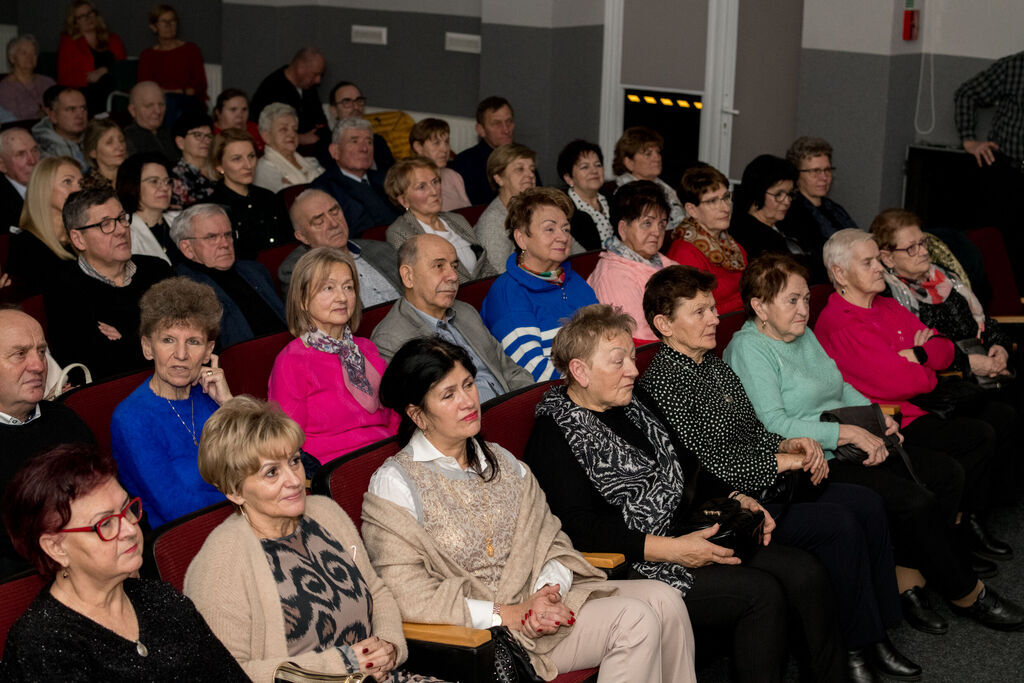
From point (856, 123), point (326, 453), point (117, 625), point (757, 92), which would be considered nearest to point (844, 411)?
point (326, 453)

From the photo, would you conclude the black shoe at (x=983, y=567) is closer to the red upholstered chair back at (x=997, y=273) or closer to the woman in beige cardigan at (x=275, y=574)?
the red upholstered chair back at (x=997, y=273)

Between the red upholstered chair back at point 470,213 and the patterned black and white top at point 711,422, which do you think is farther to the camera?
the red upholstered chair back at point 470,213

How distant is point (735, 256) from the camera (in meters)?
4.84

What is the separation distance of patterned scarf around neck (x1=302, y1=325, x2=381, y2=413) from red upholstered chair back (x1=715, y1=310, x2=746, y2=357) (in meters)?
1.25

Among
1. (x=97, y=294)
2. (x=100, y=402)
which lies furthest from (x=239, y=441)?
(x=97, y=294)

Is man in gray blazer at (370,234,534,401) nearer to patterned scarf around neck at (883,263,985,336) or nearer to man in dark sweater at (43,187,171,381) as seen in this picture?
man in dark sweater at (43,187,171,381)

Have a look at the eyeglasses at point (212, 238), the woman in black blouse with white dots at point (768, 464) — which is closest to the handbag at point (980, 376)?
the woman in black blouse with white dots at point (768, 464)

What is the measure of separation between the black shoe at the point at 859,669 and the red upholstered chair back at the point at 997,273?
244 centimetres

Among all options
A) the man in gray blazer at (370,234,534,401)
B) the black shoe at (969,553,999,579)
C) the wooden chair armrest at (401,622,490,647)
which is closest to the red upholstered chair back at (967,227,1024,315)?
the black shoe at (969,553,999,579)

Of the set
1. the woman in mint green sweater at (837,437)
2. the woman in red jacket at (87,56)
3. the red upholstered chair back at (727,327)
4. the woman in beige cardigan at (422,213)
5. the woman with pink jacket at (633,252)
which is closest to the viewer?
the woman in mint green sweater at (837,437)

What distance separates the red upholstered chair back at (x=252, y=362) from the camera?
130 inches

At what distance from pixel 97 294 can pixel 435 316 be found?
3.65 feet

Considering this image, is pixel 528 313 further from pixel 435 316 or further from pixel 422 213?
pixel 422 213

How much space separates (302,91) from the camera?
8.25 metres
